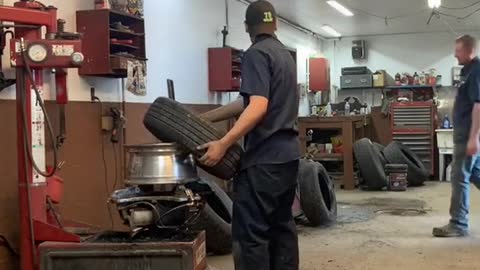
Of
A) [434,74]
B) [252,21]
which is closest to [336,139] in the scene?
[434,74]

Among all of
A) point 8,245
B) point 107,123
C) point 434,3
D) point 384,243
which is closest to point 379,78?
point 434,3

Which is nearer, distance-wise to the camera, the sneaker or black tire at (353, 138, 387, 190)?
the sneaker

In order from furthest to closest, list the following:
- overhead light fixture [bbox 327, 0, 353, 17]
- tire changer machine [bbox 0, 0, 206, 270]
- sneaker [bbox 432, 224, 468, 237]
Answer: overhead light fixture [bbox 327, 0, 353, 17] < sneaker [bbox 432, 224, 468, 237] < tire changer machine [bbox 0, 0, 206, 270]

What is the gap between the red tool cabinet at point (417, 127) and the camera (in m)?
9.33

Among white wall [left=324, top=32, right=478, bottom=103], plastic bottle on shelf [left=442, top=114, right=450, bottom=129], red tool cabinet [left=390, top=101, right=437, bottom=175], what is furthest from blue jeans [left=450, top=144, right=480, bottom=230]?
white wall [left=324, top=32, right=478, bottom=103]

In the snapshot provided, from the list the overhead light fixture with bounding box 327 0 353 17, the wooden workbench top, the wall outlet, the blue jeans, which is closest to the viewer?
the wall outlet

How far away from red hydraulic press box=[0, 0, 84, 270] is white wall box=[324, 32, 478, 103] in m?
8.53

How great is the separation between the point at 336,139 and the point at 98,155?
17.1 ft

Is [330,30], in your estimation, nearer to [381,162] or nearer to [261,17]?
[381,162]

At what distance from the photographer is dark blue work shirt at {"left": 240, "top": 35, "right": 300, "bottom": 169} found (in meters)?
2.60

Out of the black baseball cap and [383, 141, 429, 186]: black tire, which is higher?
the black baseball cap

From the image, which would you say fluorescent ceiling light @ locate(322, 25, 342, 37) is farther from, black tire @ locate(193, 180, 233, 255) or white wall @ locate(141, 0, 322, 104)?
black tire @ locate(193, 180, 233, 255)

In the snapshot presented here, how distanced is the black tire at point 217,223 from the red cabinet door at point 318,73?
5794mm

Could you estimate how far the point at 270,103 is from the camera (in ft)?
8.66
